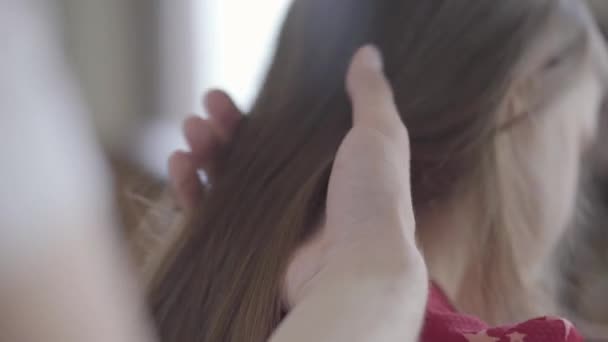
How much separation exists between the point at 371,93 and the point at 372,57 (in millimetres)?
36

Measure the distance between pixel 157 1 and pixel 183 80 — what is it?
15 centimetres

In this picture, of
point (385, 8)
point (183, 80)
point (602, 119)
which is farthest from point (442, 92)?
point (183, 80)

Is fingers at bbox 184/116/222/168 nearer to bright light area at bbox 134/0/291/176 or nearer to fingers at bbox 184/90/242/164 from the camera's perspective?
fingers at bbox 184/90/242/164

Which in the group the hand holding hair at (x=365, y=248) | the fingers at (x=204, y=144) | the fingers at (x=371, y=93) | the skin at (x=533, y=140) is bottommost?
the skin at (x=533, y=140)

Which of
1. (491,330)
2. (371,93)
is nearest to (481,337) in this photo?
(491,330)

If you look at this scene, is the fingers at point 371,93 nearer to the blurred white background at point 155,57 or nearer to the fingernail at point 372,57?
the fingernail at point 372,57

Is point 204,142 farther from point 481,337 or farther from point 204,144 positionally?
point 481,337

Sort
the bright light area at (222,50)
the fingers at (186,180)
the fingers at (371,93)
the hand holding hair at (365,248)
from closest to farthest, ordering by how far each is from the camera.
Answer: the hand holding hair at (365,248) → the fingers at (371,93) → the fingers at (186,180) → the bright light area at (222,50)

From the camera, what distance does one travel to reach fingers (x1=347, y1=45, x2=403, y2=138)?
478 mm

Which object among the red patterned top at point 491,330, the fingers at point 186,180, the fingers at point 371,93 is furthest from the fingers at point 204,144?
the red patterned top at point 491,330

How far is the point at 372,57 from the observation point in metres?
0.52

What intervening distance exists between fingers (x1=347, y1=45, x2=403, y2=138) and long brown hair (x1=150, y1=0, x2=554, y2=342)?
0.02m

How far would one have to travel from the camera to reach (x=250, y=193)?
52 cm

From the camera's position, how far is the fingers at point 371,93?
1.57 feet
